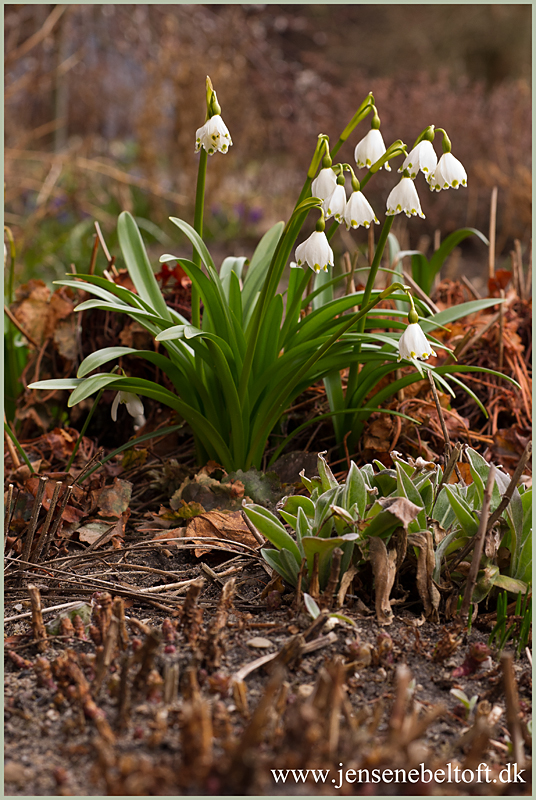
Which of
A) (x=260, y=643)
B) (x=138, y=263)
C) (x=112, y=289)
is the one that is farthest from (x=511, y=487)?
(x=138, y=263)

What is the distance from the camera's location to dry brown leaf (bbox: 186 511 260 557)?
1.75m

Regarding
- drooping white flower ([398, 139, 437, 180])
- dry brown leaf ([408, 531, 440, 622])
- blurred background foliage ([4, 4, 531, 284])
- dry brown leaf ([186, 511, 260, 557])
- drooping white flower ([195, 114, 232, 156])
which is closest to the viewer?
dry brown leaf ([408, 531, 440, 622])

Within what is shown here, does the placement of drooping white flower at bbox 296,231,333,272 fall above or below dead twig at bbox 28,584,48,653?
above

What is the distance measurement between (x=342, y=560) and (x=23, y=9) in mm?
8009

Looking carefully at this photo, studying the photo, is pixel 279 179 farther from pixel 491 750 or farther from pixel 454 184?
pixel 491 750

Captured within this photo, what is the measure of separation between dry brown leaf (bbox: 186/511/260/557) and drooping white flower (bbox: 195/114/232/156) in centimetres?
93

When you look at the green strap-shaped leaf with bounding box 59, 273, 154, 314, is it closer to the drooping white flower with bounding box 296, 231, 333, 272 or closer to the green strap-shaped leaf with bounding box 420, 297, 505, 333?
the drooping white flower with bounding box 296, 231, 333, 272

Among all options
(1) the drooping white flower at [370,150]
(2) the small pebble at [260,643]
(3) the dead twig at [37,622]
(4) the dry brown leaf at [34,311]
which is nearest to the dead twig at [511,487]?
(2) the small pebble at [260,643]

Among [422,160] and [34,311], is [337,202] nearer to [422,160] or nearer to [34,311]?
[422,160]

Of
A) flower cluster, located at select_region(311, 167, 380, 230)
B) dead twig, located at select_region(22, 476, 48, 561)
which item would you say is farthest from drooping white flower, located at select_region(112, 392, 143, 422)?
flower cluster, located at select_region(311, 167, 380, 230)

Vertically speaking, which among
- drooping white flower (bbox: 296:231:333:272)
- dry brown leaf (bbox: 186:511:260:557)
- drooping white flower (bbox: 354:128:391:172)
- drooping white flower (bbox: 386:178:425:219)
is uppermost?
drooping white flower (bbox: 354:128:391:172)

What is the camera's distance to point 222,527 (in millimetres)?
1760

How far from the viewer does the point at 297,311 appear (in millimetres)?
2061

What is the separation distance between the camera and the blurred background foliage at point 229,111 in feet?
21.3
